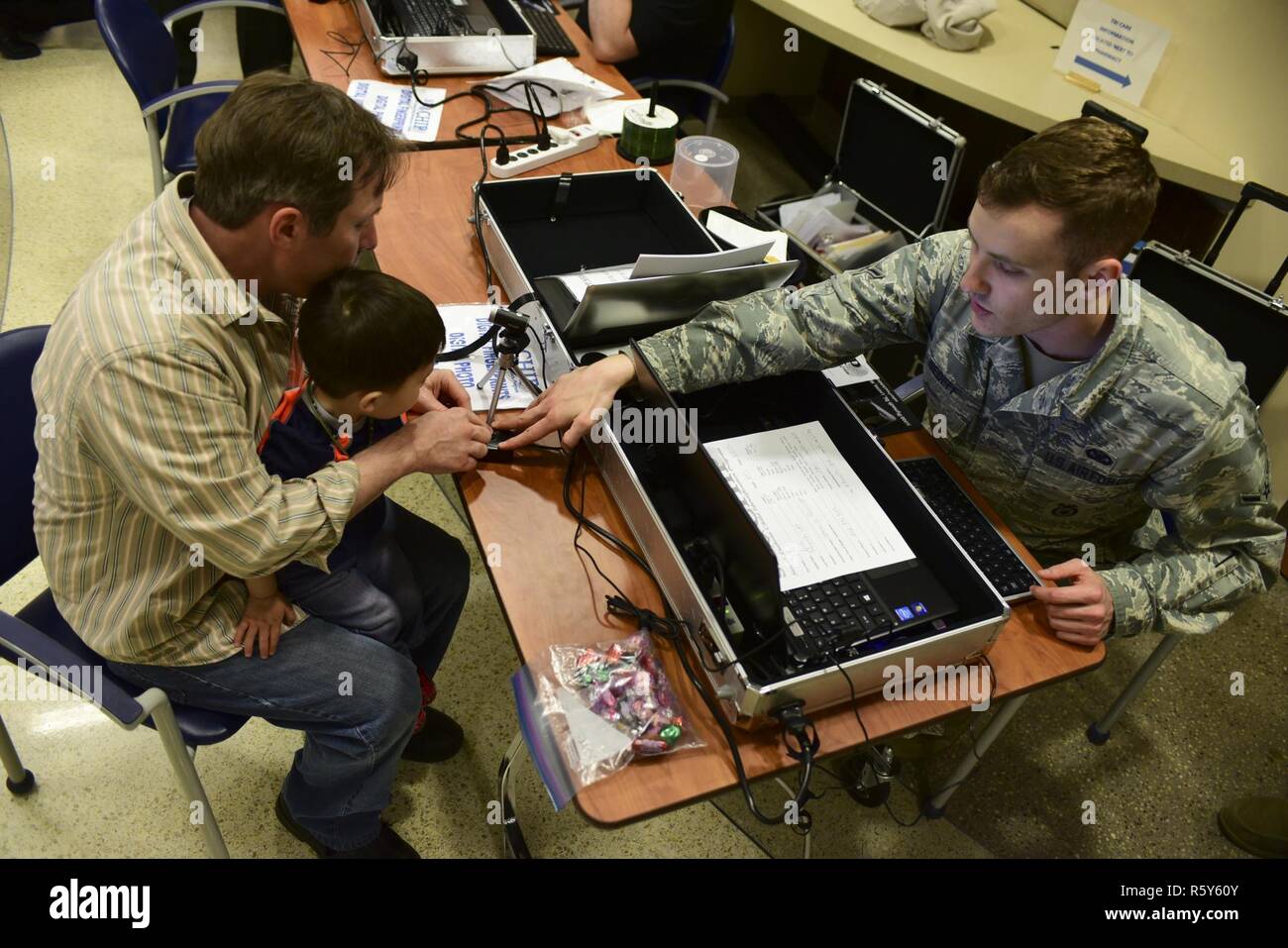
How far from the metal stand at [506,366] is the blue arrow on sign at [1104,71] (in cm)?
233

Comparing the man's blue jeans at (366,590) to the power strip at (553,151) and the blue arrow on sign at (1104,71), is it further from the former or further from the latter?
the blue arrow on sign at (1104,71)

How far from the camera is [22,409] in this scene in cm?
131

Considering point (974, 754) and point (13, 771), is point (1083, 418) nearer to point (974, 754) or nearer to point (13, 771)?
point (974, 754)

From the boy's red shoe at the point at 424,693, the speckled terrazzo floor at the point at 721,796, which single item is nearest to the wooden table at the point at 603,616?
the speckled terrazzo floor at the point at 721,796

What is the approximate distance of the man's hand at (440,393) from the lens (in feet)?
4.74

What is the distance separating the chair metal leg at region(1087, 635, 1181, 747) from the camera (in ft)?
6.21

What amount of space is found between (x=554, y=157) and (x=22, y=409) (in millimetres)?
1263

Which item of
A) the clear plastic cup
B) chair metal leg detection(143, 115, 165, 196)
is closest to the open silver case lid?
the clear plastic cup

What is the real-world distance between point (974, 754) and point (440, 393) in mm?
1198

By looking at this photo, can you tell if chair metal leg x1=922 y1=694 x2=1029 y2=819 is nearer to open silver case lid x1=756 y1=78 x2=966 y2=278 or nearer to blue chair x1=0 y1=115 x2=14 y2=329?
open silver case lid x1=756 y1=78 x2=966 y2=278

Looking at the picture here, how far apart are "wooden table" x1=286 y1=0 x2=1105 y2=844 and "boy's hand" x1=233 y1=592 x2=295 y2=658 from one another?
316mm

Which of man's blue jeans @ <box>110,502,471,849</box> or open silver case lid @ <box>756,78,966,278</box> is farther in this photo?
open silver case lid @ <box>756,78,966,278</box>

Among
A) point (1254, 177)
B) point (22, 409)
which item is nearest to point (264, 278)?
point (22, 409)
